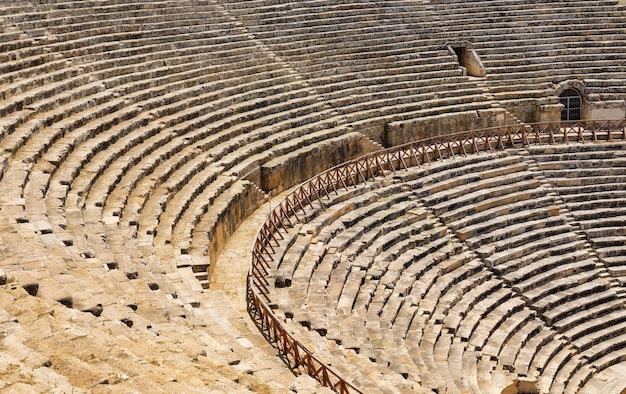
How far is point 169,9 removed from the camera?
25078mm

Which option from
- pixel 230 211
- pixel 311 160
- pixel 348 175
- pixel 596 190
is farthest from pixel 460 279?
pixel 596 190

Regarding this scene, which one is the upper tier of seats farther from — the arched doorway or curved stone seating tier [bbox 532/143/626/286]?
curved stone seating tier [bbox 532/143/626/286]

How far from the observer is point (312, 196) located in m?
20.8

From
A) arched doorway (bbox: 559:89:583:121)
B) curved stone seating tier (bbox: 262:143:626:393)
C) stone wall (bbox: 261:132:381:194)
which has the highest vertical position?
arched doorway (bbox: 559:89:583:121)

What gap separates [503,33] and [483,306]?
13002 mm

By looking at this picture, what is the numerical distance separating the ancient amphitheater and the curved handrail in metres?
0.09

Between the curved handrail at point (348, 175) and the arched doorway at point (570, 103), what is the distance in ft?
2.49

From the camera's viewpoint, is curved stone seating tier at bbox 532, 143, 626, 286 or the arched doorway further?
the arched doorway

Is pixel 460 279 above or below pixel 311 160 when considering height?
below

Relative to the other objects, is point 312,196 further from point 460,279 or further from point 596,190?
point 596,190

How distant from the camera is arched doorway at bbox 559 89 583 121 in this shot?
28422mm

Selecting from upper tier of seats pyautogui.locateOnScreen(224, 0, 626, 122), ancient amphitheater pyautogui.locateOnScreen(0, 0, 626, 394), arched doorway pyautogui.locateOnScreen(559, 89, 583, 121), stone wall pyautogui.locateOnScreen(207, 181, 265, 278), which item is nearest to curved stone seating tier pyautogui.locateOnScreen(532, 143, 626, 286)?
ancient amphitheater pyautogui.locateOnScreen(0, 0, 626, 394)

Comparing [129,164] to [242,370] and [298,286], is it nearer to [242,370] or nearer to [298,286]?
[298,286]

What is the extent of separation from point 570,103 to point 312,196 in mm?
11940
